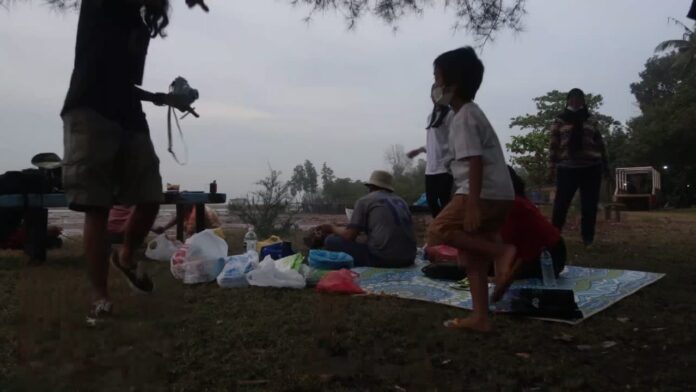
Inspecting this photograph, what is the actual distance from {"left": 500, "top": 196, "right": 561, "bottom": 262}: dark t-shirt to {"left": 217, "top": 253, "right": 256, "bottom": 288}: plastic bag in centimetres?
167

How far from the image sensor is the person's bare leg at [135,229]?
2939 millimetres

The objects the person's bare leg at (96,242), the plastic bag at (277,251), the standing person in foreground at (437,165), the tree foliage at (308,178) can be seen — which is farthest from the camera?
→ the tree foliage at (308,178)

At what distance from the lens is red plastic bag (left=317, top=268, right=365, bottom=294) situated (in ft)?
12.0

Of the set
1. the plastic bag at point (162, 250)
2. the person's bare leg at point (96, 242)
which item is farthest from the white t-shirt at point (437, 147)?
the person's bare leg at point (96, 242)

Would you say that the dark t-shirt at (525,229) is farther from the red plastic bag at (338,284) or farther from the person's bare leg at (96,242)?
the person's bare leg at (96,242)

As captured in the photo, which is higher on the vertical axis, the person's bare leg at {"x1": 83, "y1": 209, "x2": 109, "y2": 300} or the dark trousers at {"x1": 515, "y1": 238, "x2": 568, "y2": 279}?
the person's bare leg at {"x1": 83, "y1": 209, "x2": 109, "y2": 300}

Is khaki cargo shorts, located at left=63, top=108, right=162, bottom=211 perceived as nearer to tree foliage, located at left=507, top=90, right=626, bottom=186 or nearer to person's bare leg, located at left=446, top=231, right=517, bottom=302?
person's bare leg, located at left=446, top=231, right=517, bottom=302

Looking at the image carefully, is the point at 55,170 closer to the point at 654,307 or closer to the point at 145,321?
the point at 145,321

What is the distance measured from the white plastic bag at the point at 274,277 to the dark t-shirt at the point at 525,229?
1.31 m

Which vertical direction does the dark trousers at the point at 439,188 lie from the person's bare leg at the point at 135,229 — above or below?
above

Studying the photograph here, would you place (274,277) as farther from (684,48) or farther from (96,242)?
(684,48)

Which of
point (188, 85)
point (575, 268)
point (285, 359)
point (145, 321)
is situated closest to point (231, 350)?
point (285, 359)

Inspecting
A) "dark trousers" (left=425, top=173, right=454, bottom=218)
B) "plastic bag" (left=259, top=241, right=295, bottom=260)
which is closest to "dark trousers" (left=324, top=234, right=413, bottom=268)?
"plastic bag" (left=259, top=241, right=295, bottom=260)

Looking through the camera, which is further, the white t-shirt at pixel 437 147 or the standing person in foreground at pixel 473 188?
the white t-shirt at pixel 437 147
